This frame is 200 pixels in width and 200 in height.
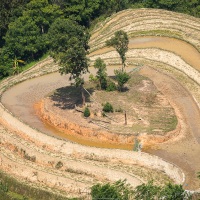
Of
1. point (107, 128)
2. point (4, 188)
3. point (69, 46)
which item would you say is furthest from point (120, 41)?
point (4, 188)

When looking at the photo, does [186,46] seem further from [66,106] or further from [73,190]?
[73,190]

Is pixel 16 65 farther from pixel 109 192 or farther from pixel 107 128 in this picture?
pixel 109 192

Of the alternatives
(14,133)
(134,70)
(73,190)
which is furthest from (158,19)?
(73,190)

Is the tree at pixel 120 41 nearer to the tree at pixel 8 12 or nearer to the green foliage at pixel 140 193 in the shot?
the green foliage at pixel 140 193

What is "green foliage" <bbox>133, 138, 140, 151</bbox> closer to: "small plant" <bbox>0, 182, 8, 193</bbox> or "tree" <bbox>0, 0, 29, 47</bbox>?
"small plant" <bbox>0, 182, 8, 193</bbox>

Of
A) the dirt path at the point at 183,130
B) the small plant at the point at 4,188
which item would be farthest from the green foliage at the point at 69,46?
the small plant at the point at 4,188

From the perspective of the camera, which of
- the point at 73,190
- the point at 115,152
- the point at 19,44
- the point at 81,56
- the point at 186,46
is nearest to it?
the point at 73,190
